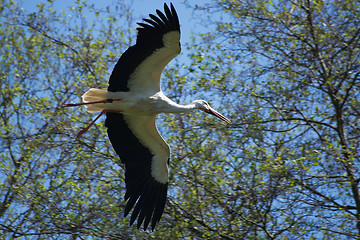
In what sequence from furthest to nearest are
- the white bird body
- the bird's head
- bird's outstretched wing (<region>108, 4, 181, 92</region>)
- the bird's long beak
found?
the bird's long beak → the bird's head → the white bird body → bird's outstretched wing (<region>108, 4, 181, 92</region>)

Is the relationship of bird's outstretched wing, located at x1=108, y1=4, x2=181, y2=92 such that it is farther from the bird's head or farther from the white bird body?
the bird's head

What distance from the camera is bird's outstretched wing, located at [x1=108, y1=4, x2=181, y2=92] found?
23.9ft

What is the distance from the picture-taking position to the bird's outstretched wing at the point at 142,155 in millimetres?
8062

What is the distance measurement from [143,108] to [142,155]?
0.78 meters

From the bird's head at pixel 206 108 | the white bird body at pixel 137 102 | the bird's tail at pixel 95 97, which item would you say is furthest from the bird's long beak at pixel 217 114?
the bird's tail at pixel 95 97

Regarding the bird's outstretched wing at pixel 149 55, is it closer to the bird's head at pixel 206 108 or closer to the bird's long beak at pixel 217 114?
the bird's head at pixel 206 108

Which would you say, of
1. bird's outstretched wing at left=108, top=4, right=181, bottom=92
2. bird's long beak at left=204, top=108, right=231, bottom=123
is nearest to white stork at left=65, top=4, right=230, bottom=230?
bird's outstretched wing at left=108, top=4, right=181, bottom=92

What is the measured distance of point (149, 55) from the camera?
766 centimetres

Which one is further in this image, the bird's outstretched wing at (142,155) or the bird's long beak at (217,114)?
the bird's long beak at (217,114)

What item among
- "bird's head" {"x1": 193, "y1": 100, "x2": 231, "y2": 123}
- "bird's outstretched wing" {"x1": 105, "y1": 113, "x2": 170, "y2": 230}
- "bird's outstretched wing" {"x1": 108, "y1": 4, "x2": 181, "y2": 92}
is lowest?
"bird's outstretched wing" {"x1": 105, "y1": 113, "x2": 170, "y2": 230}

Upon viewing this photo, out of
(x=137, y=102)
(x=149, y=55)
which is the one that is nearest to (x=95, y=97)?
(x=137, y=102)

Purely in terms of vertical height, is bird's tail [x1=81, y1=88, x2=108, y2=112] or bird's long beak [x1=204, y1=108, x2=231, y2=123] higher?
bird's long beak [x1=204, y1=108, x2=231, y2=123]

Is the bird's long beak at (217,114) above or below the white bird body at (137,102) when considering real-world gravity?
above

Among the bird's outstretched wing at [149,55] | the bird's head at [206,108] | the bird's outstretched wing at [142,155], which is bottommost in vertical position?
the bird's outstretched wing at [142,155]
